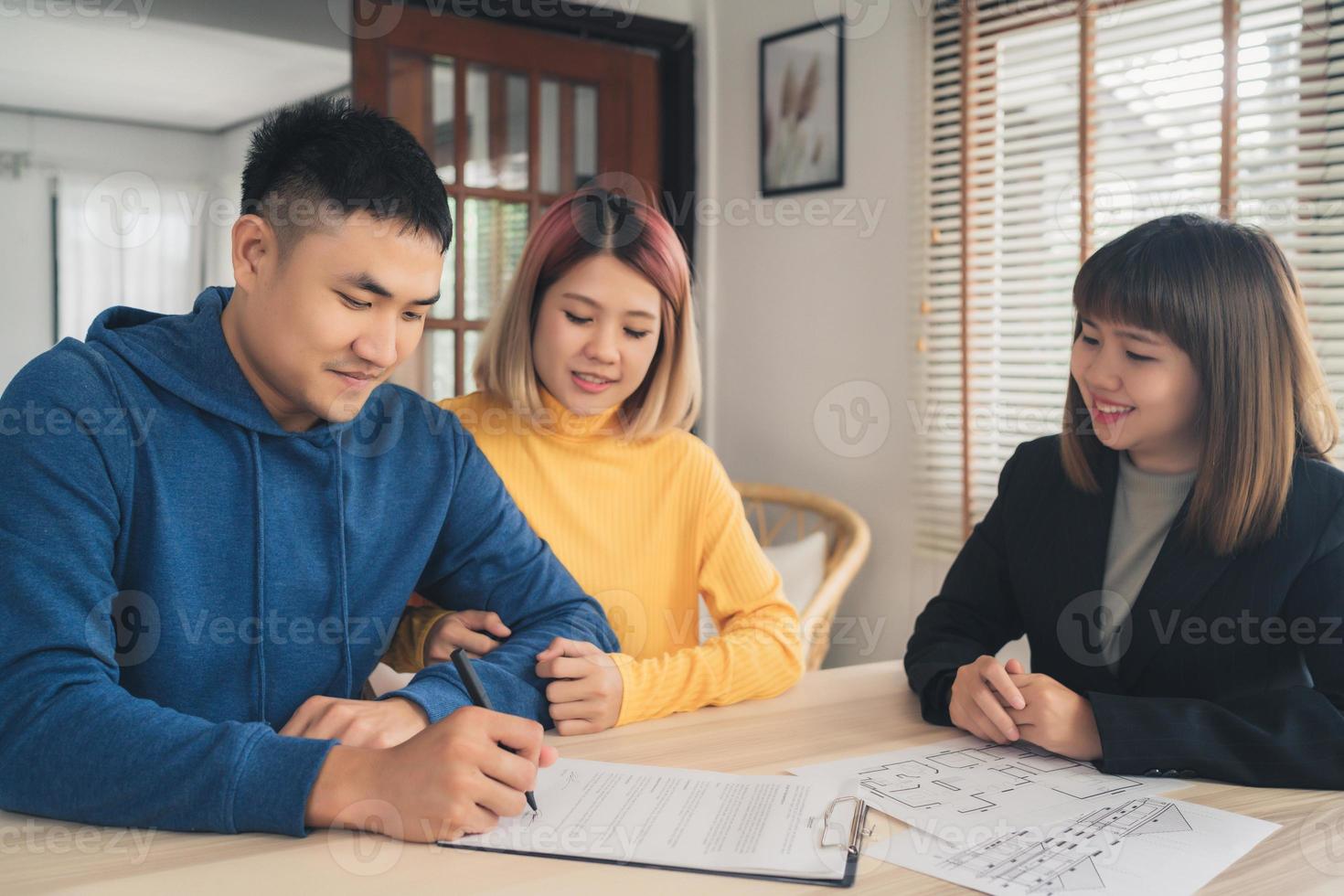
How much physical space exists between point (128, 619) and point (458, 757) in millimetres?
423

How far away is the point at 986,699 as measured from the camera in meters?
1.18

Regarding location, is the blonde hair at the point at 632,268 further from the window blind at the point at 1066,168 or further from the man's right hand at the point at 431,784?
the window blind at the point at 1066,168

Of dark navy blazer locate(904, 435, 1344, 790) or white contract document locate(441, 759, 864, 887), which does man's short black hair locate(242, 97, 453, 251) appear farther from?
dark navy blazer locate(904, 435, 1344, 790)

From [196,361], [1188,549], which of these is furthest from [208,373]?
[1188,549]

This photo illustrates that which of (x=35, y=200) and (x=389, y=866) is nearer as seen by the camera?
(x=389, y=866)

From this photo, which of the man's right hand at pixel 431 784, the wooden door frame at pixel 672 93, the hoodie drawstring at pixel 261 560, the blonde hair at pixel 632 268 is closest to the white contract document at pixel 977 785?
the man's right hand at pixel 431 784

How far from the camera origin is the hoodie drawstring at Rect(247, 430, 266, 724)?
1.17 metres

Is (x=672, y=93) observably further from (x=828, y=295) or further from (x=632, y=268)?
(x=632, y=268)

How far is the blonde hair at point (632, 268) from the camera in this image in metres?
1.58

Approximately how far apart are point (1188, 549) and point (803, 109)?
221cm

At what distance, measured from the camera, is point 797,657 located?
1.44m

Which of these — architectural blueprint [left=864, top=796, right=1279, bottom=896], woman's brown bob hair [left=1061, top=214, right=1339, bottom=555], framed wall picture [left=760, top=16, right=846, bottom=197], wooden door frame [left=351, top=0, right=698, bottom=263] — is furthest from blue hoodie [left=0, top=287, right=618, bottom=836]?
wooden door frame [left=351, top=0, right=698, bottom=263]

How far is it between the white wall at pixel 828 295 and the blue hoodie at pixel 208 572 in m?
1.75

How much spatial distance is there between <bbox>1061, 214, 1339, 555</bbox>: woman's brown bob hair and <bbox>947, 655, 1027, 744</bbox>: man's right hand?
11.1 inches
